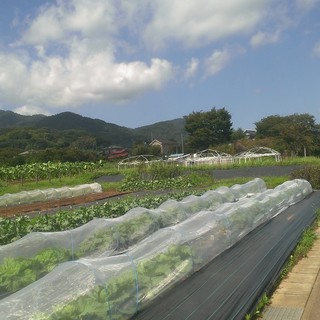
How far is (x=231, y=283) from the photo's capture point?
5.16 m

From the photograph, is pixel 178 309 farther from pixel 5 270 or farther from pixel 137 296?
pixel 5 270

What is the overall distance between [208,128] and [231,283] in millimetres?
61333

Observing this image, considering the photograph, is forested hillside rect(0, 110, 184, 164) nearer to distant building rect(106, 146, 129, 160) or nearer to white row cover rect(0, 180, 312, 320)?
distant building rect(106, 146, 129, 160)

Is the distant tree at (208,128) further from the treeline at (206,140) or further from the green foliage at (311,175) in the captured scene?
the green foliage at (311,175)

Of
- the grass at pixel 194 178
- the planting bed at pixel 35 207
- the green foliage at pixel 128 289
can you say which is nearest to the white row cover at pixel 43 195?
the planting bed at pixel 35 207

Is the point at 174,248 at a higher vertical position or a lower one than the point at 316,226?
higher

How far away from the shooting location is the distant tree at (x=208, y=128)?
65.8 m

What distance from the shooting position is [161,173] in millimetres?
28438

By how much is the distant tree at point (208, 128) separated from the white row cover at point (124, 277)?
194 feet

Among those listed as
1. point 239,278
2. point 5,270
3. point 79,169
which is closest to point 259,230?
point 239,278

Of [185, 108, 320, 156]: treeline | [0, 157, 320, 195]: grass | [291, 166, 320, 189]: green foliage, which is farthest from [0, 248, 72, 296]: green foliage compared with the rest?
[185, 108, 320, 156]: treeline

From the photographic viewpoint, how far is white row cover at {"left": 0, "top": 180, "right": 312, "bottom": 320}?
3.40m

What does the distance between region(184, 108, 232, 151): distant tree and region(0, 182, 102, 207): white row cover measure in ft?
133

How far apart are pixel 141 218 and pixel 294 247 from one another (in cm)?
288
